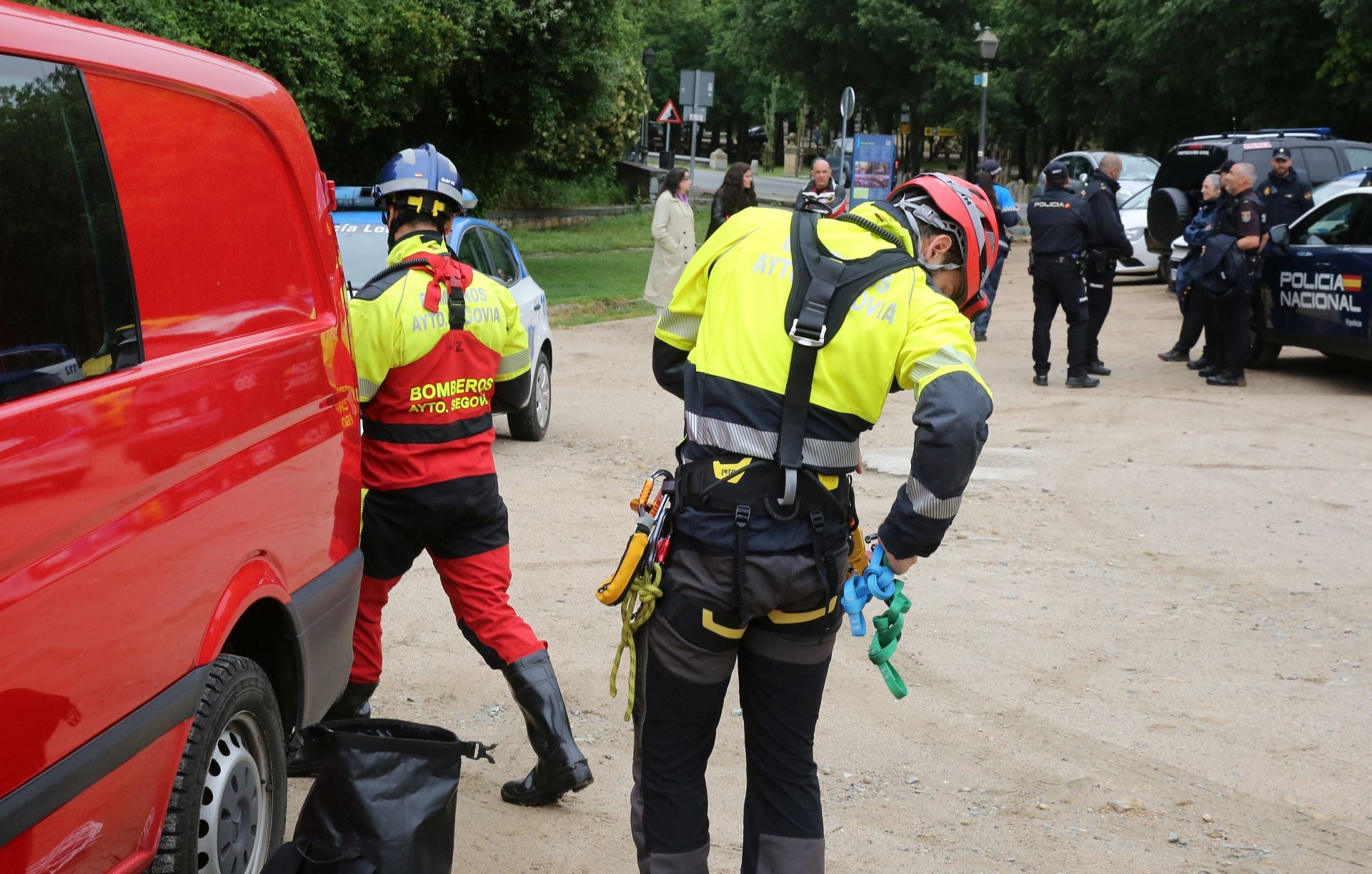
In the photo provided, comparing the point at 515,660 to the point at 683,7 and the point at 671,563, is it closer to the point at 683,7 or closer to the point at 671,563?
the point at 671,563

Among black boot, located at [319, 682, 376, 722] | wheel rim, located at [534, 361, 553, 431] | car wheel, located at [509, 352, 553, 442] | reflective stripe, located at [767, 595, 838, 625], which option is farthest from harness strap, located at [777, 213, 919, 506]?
wheel rim, located at [534, 361, 553, 431]

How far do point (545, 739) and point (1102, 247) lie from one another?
9.91m

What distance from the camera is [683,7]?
30.1 meters

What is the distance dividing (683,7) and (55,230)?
2890 cm

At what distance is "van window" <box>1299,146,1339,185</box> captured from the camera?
18141 mm

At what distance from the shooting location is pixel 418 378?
422cm

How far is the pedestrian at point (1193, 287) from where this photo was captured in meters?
13.3

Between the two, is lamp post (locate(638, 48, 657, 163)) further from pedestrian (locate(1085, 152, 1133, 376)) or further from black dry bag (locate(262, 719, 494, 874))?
black dry bag (locate(262, 719, 494, 874))

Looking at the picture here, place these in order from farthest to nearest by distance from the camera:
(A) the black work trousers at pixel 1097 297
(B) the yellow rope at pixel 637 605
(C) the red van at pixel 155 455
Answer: (A) the black work trousers at pixel 1097 297 → (B) the yellow rope at pixel 637 605 → (C) the red van at pixel 155 455

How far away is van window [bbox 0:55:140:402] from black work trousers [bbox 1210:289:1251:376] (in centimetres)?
1165

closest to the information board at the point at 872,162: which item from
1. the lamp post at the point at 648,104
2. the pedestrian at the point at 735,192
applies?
the lamp post at the point at 648,104

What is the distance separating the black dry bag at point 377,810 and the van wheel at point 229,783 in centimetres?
12

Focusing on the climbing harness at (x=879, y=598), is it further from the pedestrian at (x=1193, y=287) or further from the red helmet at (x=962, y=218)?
the pedestrian at (x=1193, y=287)

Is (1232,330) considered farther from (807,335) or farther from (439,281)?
(807,335)
